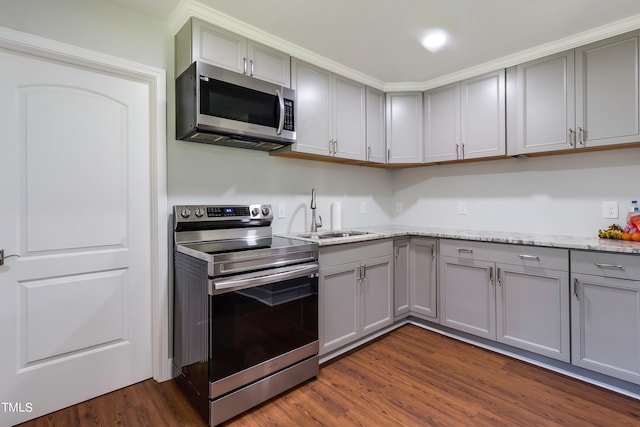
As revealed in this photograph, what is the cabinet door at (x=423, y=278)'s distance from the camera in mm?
2773

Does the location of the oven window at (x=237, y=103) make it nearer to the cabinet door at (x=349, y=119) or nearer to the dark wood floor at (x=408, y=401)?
the cabinet door at (x=349, y=119)

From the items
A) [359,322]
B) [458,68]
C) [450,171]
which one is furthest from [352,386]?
[458,68]

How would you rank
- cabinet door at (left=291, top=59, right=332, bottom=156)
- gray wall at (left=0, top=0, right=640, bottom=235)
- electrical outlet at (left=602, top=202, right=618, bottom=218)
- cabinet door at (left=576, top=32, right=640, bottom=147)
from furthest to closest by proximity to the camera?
1. cabinet door at (left=291, top=59, right=332, bottom=156)
2. electrical outlet at (left=602, top=202, right=618, bottom=218)
3. cabinet door at (left=576, top=32, right=640, bottom=147)
4. gray wall at (left=0, top=0, right=640, bottom=235)

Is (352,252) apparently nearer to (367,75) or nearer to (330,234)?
(330,234)

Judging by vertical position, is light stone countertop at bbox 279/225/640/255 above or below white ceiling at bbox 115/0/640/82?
below

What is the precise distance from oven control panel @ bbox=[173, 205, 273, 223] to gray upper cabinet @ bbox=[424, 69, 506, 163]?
1.76 metres

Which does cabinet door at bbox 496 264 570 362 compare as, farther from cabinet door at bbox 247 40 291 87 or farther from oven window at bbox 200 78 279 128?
cabinet door at bbox 247 40 291 87

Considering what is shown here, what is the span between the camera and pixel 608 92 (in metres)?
2.14

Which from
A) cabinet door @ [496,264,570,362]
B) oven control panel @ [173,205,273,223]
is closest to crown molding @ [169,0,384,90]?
oven control panel @ [173,205,273,223]

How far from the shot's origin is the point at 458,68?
110 inches

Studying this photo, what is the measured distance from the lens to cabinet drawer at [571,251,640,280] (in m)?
1.84

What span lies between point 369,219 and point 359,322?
129cm

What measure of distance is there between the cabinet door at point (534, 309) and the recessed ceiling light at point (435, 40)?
174 centimetres

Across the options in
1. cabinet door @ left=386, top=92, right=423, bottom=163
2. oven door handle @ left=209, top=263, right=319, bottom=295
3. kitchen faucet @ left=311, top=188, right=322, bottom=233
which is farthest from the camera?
cabinet door @ left=386, top=92, right=423, bottom=163
